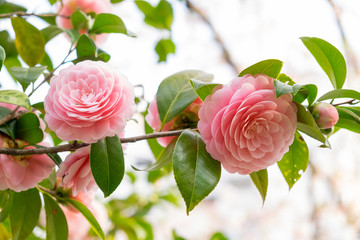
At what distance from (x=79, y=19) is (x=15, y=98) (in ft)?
0.97

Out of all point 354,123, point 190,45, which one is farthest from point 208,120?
point 190,45

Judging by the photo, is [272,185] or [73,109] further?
[272,185]

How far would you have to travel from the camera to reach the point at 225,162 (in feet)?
1.30

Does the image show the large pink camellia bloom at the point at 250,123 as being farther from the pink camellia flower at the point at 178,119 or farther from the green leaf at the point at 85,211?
the green leaf at the point at 85,211

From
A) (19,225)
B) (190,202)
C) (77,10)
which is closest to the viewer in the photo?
(190,202)

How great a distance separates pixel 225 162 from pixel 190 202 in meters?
0.06

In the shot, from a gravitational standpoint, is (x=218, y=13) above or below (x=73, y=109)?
below

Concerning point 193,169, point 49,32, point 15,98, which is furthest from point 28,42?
point 193,169

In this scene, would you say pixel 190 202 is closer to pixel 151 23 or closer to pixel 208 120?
pixel 208 120

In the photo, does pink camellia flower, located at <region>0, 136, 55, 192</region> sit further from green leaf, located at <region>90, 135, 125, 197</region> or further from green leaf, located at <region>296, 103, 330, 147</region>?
green leaf, located at <region>296, 103, 330, 147</region>

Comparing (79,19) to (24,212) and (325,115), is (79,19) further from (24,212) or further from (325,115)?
(325,115)

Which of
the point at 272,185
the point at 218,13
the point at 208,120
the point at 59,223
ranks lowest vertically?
the point at 272,185

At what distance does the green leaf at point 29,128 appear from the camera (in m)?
0.44

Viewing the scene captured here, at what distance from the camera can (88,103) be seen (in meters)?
0.38
